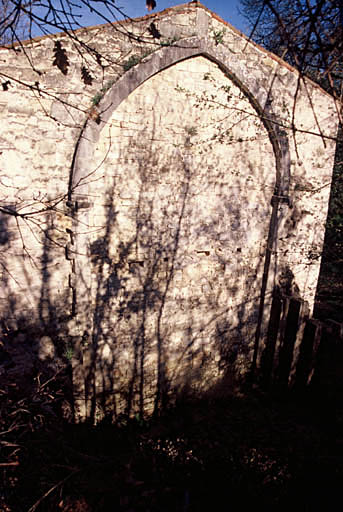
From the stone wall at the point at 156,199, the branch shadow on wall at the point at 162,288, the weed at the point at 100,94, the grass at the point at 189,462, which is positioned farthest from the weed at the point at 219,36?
the grass at the point at 189,462

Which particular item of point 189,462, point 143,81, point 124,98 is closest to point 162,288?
point 189,462

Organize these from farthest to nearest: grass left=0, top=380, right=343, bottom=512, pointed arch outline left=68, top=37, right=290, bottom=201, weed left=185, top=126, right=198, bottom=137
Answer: weed left=185, top=126, right=198, bottom=137
pointed arch outline left=68, top=37, right=290, bottom=201
grass left=0, top=380, right=343, bottom=512

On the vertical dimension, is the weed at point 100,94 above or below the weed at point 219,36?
below

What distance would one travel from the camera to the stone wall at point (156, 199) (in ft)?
13.4

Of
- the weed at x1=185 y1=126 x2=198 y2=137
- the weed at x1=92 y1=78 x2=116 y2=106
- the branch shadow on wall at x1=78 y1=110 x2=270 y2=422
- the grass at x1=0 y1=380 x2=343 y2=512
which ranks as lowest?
the grass at x1=0 y1=380 x2=343 y2=512

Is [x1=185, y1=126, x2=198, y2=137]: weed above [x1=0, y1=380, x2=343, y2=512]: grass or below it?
above

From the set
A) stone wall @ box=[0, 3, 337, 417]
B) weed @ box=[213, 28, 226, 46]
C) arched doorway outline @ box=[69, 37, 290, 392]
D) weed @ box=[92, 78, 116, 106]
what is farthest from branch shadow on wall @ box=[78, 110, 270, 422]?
weed @ box=[213, 28, 226, 46]

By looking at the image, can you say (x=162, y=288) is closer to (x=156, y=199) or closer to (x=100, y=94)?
(x=156, y=199)

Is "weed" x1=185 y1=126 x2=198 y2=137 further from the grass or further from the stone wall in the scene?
the grass

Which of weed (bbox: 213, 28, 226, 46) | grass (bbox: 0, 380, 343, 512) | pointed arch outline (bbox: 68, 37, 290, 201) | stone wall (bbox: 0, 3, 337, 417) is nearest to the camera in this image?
grass (bbox: 0, 380, 343, 512)

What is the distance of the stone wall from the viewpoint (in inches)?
160

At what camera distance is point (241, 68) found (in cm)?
510

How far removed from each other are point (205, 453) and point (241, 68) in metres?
6.02

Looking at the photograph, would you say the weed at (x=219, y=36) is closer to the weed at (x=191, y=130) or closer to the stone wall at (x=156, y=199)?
the stone wall at (x=156, y=199)
